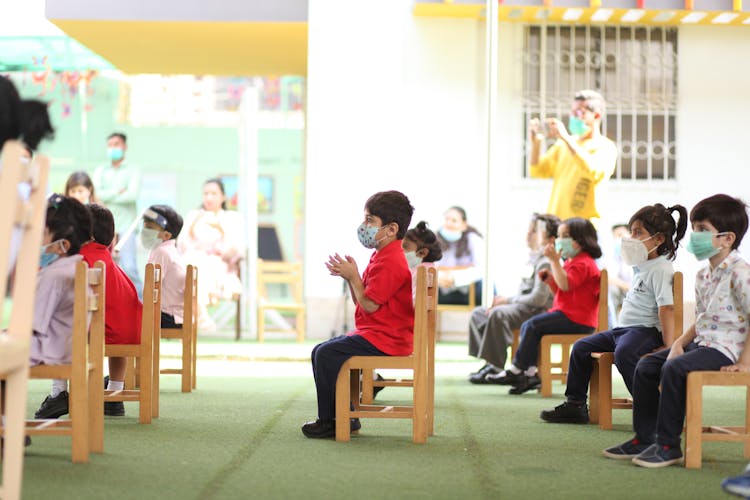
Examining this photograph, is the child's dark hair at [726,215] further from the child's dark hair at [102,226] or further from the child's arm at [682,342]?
the child's dark hair at [102,226]

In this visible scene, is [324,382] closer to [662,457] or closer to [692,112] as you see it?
[662,457]

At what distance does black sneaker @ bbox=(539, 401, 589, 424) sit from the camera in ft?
16.5

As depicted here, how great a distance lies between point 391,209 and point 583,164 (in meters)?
3.12

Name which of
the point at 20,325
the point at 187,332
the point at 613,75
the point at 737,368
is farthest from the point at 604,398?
the point at 613,75

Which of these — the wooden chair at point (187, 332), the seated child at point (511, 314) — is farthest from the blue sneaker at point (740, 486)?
the seated child at point (511, 314)

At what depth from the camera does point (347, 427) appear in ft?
14.2

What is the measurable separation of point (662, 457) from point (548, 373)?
235cm

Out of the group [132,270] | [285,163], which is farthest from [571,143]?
[285,163]

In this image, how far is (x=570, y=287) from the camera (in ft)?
20.1

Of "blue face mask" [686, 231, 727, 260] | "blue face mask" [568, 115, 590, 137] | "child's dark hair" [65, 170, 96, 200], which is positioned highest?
"blue face mask" [568, 115, 590, 137]

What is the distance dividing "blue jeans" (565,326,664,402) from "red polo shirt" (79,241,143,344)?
1.89 metres

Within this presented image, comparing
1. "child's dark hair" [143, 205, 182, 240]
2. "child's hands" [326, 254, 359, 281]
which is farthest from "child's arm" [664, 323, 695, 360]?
"child's dark hair" [143, 205, 182, 240]

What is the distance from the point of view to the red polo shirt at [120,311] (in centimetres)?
486

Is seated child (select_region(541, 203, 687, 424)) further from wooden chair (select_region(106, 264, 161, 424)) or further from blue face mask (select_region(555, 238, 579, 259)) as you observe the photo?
wooden chair (select_region(106, 264, 161, 424))
